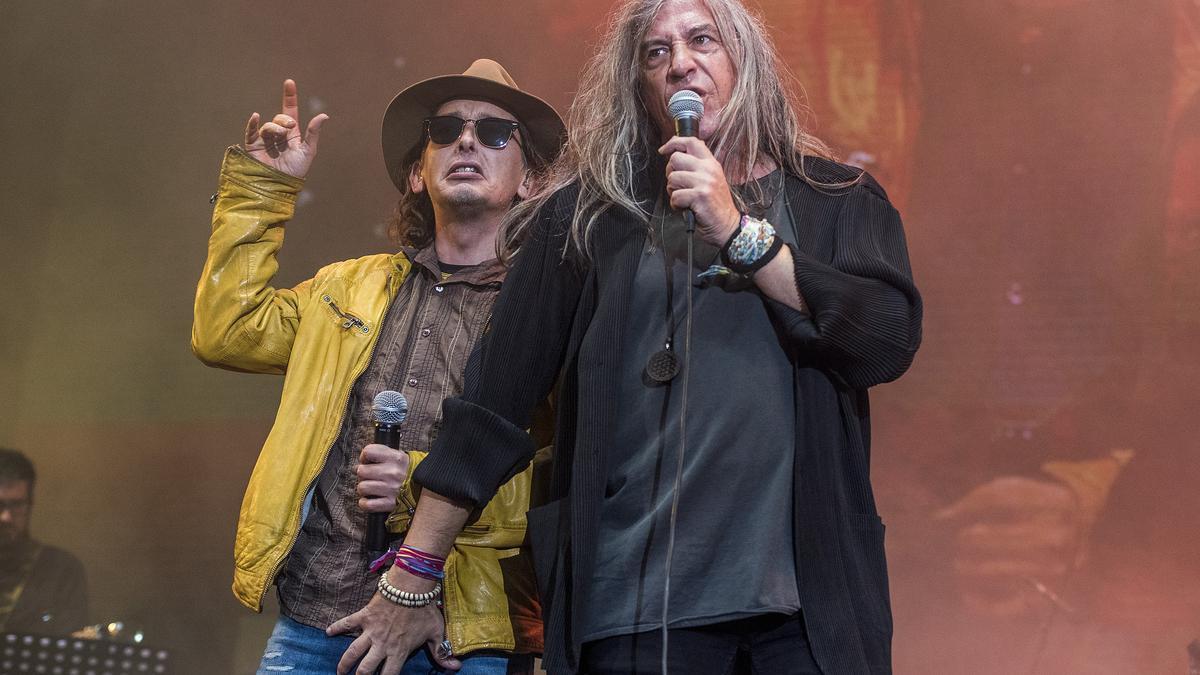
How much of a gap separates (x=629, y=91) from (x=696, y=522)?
0.73m

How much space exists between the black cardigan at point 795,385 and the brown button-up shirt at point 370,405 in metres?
0.46

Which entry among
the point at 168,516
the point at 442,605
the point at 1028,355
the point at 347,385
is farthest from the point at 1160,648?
the point at 168,516

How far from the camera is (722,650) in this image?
1295 millimetres

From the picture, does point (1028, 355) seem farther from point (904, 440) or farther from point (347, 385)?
point (347, 385)

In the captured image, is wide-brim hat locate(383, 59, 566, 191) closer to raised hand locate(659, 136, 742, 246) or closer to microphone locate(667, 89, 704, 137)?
microphone locate(667, 89, 704, 137)

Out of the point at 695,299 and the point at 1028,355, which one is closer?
the point at 695,299

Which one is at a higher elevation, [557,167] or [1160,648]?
[557,167]

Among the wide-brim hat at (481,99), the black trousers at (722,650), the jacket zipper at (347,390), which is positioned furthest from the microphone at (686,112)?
the wide-brim hat at (481,99)

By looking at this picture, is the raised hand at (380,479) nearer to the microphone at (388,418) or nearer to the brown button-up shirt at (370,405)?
the microphone at (388,418)

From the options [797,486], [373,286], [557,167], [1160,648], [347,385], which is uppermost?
[557,167]

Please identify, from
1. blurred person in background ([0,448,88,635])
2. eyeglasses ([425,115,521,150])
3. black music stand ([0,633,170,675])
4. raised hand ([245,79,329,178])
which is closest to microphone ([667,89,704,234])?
eyeglasses ([425,115,521,150])

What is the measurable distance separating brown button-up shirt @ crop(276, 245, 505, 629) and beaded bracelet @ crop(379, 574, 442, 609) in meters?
0.24

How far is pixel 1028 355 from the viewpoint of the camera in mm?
3111

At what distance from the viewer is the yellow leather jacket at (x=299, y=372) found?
6.30 feet
